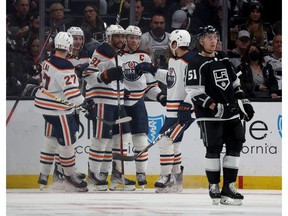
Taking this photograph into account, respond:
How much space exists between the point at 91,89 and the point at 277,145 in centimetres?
A: 157

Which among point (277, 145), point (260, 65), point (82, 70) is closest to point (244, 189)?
point (277, 145)

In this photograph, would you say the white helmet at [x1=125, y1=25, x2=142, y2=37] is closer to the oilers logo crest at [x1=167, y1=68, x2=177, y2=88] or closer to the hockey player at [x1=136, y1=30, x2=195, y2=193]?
the hockey player at [x1=136, y1=30, x2=195, y2=193]

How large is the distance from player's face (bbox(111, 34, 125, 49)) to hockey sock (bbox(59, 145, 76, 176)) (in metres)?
0.90

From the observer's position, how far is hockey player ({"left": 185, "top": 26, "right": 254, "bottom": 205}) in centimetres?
730

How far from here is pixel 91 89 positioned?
885 cm

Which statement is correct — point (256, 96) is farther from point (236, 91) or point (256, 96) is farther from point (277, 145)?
point (236, 91)

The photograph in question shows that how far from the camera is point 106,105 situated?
8.83 m

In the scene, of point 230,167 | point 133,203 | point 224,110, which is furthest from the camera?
point 133,203

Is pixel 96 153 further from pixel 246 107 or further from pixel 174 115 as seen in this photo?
pixel 246 107

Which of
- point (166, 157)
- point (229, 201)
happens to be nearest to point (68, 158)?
point (166, 157)

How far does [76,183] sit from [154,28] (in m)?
1.42

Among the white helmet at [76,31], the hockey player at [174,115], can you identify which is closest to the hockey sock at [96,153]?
the hockey player at [174,115]

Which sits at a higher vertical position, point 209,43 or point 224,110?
point 209,43

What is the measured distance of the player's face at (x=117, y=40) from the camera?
884 centimetres
